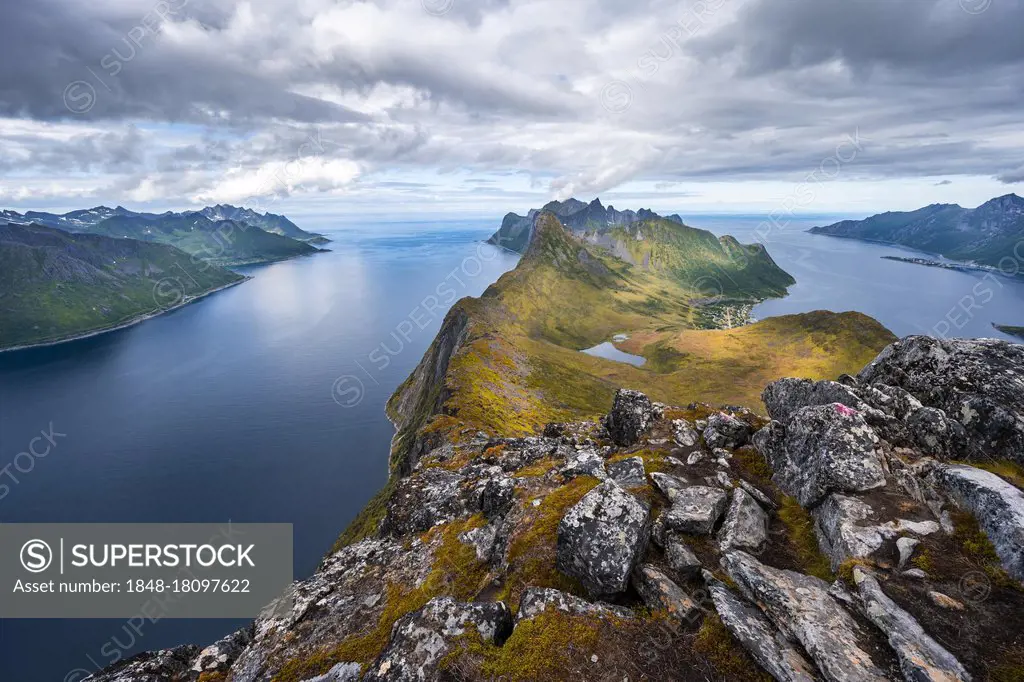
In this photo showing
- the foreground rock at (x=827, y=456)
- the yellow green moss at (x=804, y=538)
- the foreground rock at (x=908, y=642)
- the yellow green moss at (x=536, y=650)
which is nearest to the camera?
the foreground rock at (x=908, y=642)

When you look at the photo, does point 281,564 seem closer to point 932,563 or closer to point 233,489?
point 233,489

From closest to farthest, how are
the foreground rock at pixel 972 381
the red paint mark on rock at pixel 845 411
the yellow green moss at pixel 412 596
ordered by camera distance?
the yellow green moss at pixel 412 596 → the foreground rock at pixel 972 381 → the red paint mark on rock at pixel 845 411

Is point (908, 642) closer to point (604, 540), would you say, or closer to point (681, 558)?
point (681, 558)

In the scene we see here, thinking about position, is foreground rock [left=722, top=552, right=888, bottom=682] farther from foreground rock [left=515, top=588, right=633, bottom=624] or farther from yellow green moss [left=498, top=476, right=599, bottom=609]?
yellow green moss [left=498, top=476, right=599, bottom=609]

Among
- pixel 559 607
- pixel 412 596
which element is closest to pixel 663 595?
pixel 559 607

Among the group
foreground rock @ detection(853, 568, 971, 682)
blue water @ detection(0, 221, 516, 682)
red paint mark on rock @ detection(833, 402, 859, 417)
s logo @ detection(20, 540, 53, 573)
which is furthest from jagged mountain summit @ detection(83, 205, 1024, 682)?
s logo @ detection(20, 540, 53, 573)

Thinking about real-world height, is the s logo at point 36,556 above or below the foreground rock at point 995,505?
below

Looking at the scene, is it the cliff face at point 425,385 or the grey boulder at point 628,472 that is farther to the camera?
the cliff face at point 425,385

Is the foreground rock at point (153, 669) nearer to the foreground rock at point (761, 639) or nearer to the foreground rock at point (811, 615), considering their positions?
the foreground rock at point (761, 639)

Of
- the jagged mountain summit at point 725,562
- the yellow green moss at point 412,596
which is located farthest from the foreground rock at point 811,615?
the yellow green moss at point 412,596

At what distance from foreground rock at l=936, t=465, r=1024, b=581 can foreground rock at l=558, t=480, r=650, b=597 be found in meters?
10.7

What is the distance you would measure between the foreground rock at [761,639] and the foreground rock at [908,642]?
228cm

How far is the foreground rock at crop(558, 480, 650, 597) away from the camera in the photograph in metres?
16.5

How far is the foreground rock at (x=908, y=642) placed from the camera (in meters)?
10.9
